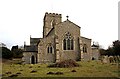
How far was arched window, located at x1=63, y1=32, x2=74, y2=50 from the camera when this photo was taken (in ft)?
208

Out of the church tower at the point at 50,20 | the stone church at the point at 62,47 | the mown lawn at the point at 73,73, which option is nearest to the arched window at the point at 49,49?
the stone church at the point at 62,47

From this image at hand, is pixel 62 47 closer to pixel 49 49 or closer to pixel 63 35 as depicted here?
pixel 63 35

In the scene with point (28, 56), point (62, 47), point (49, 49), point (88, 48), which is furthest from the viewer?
point (88, 48)

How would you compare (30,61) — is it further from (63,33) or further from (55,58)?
(63,33)

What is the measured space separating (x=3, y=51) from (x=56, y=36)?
28443 mm

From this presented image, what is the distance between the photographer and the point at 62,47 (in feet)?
208

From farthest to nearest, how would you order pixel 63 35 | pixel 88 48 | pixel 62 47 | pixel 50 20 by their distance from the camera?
pixel 50 20 < pixel 88 48 < pixel 63 35 < pixel 62 47

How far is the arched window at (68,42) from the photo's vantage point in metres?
63.4

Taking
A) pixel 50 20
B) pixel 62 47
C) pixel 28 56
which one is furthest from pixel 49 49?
pixel 50 20

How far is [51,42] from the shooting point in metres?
63.2

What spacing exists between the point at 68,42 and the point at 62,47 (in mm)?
1979

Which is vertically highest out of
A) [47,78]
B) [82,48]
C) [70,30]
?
→ [70,30]

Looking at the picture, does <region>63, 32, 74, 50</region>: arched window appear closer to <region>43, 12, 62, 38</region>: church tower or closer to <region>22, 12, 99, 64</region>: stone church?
<region>22, 12, 99, 64</region>: stone church

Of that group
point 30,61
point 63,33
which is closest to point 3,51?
point 30,61
